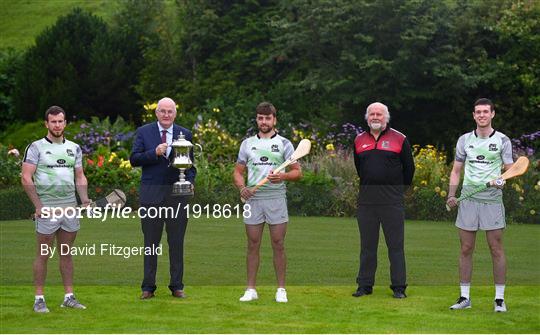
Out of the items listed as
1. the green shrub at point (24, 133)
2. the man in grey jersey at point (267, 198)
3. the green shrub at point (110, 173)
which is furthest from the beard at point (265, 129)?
the green shrub at point (24, 133)

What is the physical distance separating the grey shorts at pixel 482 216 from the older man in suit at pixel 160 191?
245 centimetres

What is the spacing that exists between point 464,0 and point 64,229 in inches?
723

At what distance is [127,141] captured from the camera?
894 inches

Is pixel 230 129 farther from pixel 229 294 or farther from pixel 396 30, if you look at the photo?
pixel 229 294

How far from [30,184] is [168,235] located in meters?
1.39

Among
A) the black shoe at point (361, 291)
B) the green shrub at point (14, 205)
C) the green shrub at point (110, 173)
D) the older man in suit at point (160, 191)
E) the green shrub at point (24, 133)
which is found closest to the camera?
the older man in suit at point (160, 191)

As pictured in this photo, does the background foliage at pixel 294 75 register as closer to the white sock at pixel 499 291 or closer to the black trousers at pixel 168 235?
the black trousers at pixel 168 235

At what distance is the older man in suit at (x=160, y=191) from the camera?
9.77 meters

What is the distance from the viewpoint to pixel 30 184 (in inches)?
358

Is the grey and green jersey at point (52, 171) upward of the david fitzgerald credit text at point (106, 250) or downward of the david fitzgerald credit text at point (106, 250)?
upward

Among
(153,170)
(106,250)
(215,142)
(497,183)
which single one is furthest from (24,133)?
(497,183)

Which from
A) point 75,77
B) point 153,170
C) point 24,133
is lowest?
point 153,170

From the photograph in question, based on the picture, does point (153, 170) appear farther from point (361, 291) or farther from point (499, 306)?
point (499, 306)

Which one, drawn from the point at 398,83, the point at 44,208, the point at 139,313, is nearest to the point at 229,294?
the point at 139,313
